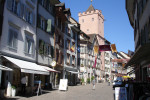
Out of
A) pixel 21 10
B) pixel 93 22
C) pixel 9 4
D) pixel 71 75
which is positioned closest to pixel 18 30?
pixel 21 10

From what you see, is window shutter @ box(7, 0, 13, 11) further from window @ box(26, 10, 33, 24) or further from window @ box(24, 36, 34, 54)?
window @ box(24, 36, 34, 54)

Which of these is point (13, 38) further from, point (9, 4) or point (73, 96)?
point (73, 96)

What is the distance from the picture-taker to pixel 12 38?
18484mm

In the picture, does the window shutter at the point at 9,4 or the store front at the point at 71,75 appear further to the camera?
the store front at the point at 71,75

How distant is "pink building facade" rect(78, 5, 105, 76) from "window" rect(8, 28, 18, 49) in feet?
166

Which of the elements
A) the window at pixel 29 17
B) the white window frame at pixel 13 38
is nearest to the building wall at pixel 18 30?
the white window frame at pixel 13 38

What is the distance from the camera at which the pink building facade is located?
226 feet

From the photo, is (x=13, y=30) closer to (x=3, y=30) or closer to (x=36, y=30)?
(x=3, y=30)

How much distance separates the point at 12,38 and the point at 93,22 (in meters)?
53.4

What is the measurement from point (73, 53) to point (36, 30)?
17.4 m

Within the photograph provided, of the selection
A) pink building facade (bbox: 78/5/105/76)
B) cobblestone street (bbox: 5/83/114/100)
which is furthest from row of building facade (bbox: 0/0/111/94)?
pink building facade (bbox: 78/5/105/76)

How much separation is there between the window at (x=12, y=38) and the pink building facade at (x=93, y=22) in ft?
166

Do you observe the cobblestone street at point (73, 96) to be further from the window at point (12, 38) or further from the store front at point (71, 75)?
the store front at point (71, 75)

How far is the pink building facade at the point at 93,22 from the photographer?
68881 mm
